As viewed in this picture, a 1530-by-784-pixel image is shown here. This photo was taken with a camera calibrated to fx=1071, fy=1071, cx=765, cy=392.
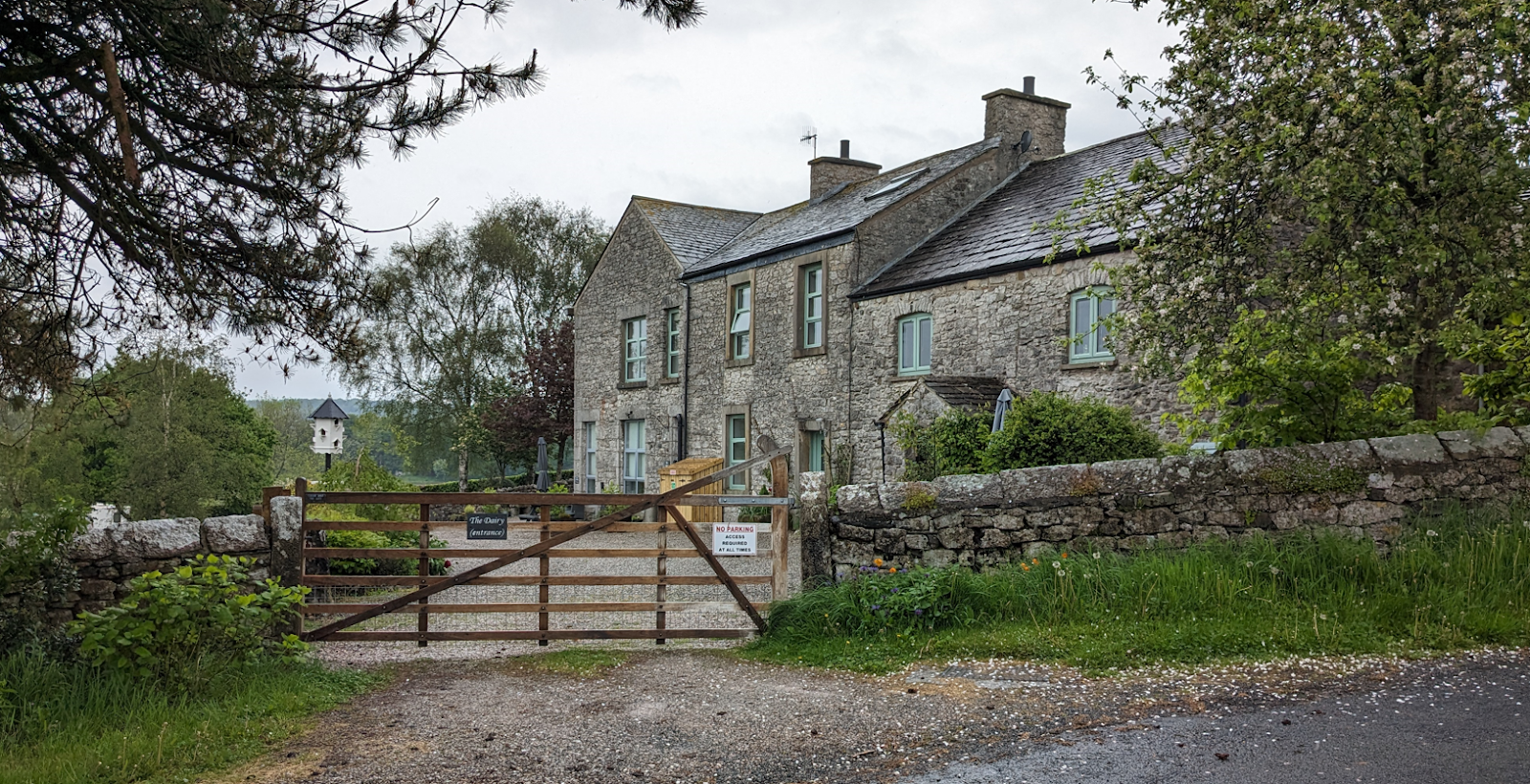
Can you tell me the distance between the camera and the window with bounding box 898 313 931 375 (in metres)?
18.2

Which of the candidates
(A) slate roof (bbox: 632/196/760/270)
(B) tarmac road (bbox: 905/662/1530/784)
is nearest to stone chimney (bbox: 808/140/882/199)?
(A) slate roof (bbox: 632/196/760/270)

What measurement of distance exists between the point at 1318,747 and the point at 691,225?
23097mm

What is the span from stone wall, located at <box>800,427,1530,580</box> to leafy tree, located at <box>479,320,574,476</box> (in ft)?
92.6

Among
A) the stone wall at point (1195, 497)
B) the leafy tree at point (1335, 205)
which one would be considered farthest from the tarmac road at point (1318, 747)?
the leafy tree at point (1335, 205)

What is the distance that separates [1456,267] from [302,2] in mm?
8372

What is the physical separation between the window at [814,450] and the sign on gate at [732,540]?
36.4ft

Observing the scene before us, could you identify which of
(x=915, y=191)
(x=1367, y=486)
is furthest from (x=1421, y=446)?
(x=915, y=191)

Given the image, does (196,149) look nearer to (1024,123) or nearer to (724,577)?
(724,577)

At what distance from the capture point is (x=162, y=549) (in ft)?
24.5

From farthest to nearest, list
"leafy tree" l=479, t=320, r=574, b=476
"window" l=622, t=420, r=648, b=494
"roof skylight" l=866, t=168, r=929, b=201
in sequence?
1. "leafy tree" l=479, t=320, r=574, b=476
2. "window" l=622, t=420, r=648, b=494
3. "roof skylight" l=866, t=168, r=929, b=201

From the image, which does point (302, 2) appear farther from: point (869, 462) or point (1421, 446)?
point (869, 462)

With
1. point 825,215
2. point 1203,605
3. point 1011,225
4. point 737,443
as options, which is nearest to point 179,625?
point 1203,605

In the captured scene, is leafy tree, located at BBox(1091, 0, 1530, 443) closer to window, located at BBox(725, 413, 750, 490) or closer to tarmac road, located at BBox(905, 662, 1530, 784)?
tarmac road, located at BBox(905, 662, 1530, 784)

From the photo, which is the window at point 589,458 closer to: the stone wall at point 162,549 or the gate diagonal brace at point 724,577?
the gate diagonal brace at point 724,577
